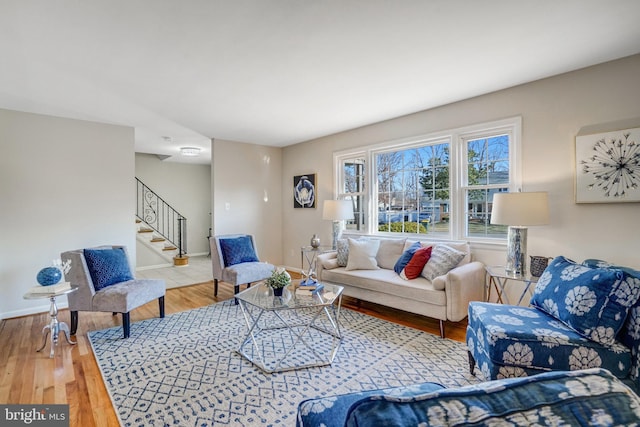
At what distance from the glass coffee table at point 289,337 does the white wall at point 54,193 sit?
106 inches

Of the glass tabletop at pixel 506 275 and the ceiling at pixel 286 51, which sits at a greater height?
the ceiling at pixel 286 51

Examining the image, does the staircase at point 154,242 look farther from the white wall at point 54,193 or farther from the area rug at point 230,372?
the area rug at point 230,372

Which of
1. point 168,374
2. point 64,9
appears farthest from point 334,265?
point 64,9

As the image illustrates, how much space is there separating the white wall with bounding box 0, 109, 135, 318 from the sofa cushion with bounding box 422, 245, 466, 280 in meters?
4.04

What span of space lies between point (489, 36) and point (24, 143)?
509 centimetres

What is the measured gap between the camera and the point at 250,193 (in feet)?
18.6

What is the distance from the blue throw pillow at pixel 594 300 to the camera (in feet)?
5.47

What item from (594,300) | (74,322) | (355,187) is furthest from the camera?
(355,187)

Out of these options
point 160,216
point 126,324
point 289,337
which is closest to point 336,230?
point 289,337

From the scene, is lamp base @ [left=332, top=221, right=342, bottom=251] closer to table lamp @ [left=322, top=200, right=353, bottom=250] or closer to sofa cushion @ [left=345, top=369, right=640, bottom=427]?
table lamp @ [left=322, top=200, right=353, bottom=250]

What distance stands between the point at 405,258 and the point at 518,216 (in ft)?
4.11

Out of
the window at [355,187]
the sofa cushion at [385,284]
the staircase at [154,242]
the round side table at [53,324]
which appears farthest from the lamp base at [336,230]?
the staircase at [154,242]

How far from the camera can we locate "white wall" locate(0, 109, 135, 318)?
3.61 m

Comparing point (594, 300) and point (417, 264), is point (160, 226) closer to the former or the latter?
point (417, 264)
